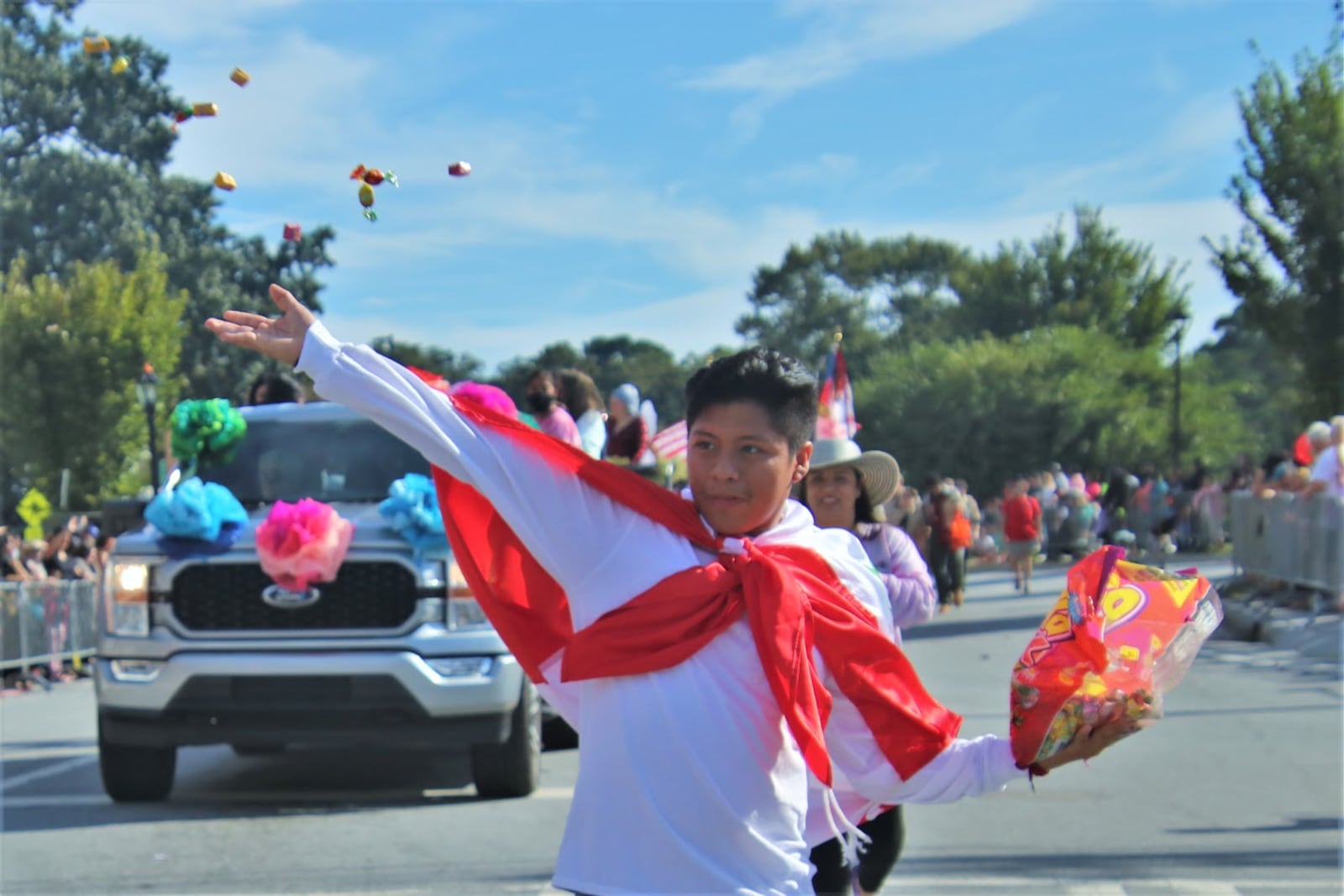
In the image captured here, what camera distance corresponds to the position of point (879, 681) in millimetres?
3078

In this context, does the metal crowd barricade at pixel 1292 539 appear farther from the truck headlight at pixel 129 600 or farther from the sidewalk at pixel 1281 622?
the truck headlight at pixel 129 600

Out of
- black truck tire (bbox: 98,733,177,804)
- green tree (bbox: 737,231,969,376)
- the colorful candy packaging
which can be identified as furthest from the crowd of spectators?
green tree (bbox: 737,231,969,376)

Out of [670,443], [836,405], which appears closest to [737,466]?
[670,443]

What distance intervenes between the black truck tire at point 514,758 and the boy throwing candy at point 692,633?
544 cm

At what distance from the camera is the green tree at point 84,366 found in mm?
38062

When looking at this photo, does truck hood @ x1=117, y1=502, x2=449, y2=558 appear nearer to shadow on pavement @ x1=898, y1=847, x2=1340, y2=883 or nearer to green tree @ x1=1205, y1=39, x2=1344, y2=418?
shadow on pavement @ x1=898, y1=847, x2=1340, y2=883

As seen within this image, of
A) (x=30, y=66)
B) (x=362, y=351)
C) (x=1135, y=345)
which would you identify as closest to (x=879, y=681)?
(x=362, y=351)

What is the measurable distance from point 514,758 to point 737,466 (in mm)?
5871

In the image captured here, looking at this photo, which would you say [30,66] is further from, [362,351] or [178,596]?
[362,351]

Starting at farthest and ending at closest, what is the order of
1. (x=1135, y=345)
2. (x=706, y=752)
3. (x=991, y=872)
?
(x=1135, y=345) → (x=991, y=872) → (x=706, y=752)

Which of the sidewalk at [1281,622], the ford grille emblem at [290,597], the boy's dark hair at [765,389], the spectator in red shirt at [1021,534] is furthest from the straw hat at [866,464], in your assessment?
the spectator in red shirt at [1021,534]

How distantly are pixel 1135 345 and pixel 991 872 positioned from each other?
2409 inches

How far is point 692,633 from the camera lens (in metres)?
2.85

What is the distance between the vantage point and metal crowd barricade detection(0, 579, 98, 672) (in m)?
15.5
